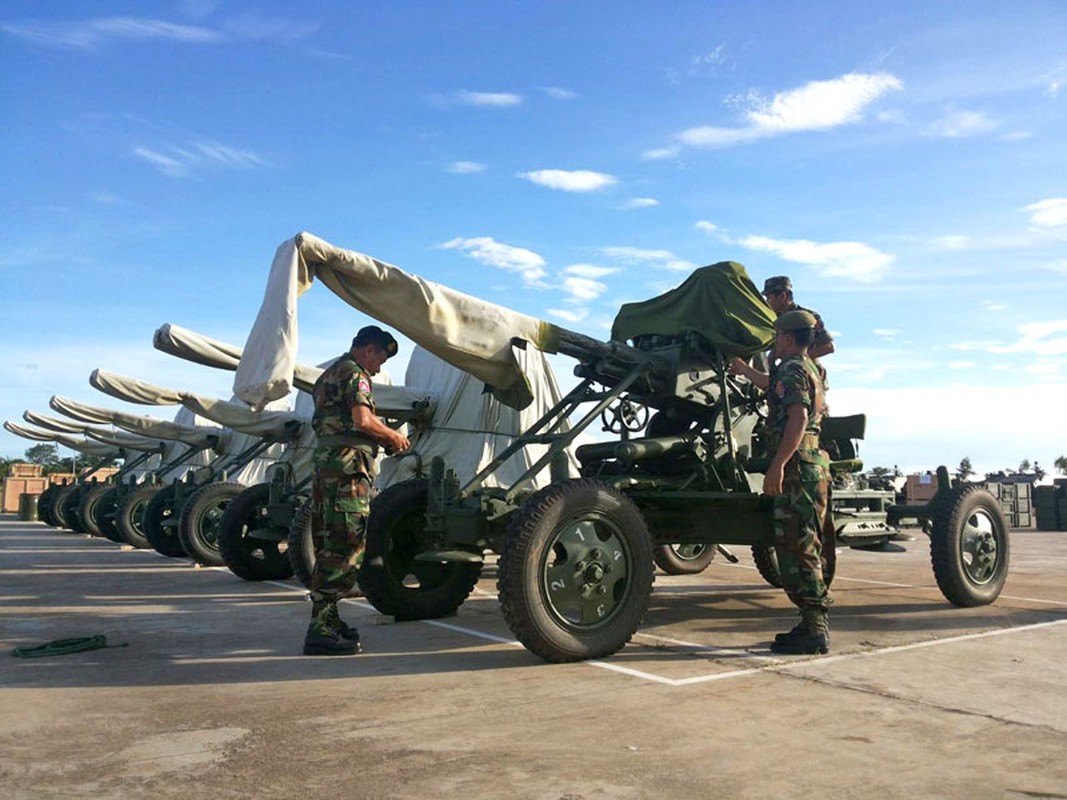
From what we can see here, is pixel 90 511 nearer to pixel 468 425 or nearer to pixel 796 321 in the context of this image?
pixel 468 425

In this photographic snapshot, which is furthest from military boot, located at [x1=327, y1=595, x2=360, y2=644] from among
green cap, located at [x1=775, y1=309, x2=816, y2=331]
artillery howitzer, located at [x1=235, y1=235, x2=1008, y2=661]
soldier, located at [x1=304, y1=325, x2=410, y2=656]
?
green cap, located at [x1=775, y1=309, x2=816, y2=331]

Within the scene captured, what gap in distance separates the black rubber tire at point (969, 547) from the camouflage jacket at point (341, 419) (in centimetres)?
409

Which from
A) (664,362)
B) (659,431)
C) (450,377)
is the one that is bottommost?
(659,431)

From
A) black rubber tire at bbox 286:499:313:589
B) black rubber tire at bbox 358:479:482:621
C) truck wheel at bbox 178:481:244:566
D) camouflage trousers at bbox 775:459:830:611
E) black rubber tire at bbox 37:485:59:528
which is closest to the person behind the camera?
camouflage trousers at bbox 775:459:830:611

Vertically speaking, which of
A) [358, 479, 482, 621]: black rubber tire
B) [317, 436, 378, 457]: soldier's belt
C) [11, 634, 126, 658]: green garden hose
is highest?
[317, 436, 378, 457]: soldier's belt

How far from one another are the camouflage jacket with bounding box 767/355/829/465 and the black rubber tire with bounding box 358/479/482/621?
2.07 m

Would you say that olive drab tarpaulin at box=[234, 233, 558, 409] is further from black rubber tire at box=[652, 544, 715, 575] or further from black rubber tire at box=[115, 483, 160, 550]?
black rubber tire at box=[115, 483, 160, 550]

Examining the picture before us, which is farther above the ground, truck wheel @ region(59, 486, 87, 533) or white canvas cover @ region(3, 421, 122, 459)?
white canvas cover @ region(3, 421, 122, 459)

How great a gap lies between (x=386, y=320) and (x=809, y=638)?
281cm

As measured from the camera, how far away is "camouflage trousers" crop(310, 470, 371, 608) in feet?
16.2

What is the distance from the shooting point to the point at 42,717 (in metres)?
3.54

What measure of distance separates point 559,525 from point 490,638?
1.16 metres

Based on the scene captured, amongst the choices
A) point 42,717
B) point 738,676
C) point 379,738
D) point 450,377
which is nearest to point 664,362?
point 738,676

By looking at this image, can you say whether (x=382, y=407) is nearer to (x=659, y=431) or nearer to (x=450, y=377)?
(x=450, y=377)
